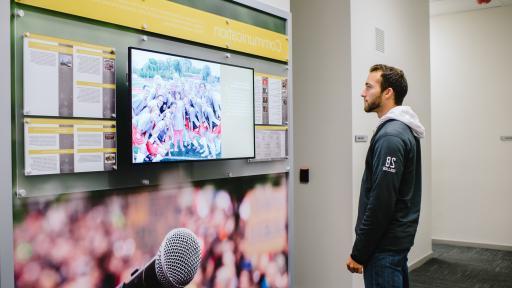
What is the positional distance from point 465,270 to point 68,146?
442 cm

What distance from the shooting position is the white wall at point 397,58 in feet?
11.9

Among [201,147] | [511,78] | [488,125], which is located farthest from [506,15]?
[201,147]

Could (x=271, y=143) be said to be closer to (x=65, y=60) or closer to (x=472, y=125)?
(x=65, y=60)

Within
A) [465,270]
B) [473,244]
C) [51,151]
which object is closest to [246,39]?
[51,151]

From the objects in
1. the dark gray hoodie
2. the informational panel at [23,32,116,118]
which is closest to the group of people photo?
the informational panel at [23,32,116,118]

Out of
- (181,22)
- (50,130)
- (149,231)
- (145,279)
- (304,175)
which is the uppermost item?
(181,22)

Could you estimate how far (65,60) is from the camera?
169 cm

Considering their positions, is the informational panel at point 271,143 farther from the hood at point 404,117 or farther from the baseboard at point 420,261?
the baseboard at point 420,261

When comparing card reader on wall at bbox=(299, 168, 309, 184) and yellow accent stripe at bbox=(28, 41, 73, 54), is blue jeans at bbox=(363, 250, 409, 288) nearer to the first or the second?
card reader on wall at bbox=(299, 168, 309, 184)

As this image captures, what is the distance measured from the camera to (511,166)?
564 centimetres

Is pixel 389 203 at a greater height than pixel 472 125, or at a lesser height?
lesser

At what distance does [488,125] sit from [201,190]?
479 centimetres

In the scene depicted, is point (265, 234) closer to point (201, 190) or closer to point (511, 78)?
point (201, 190)

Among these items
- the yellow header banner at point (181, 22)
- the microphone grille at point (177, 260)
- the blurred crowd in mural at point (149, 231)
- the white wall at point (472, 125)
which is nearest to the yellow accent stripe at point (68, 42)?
the yellow header banner at point (181, 22)
